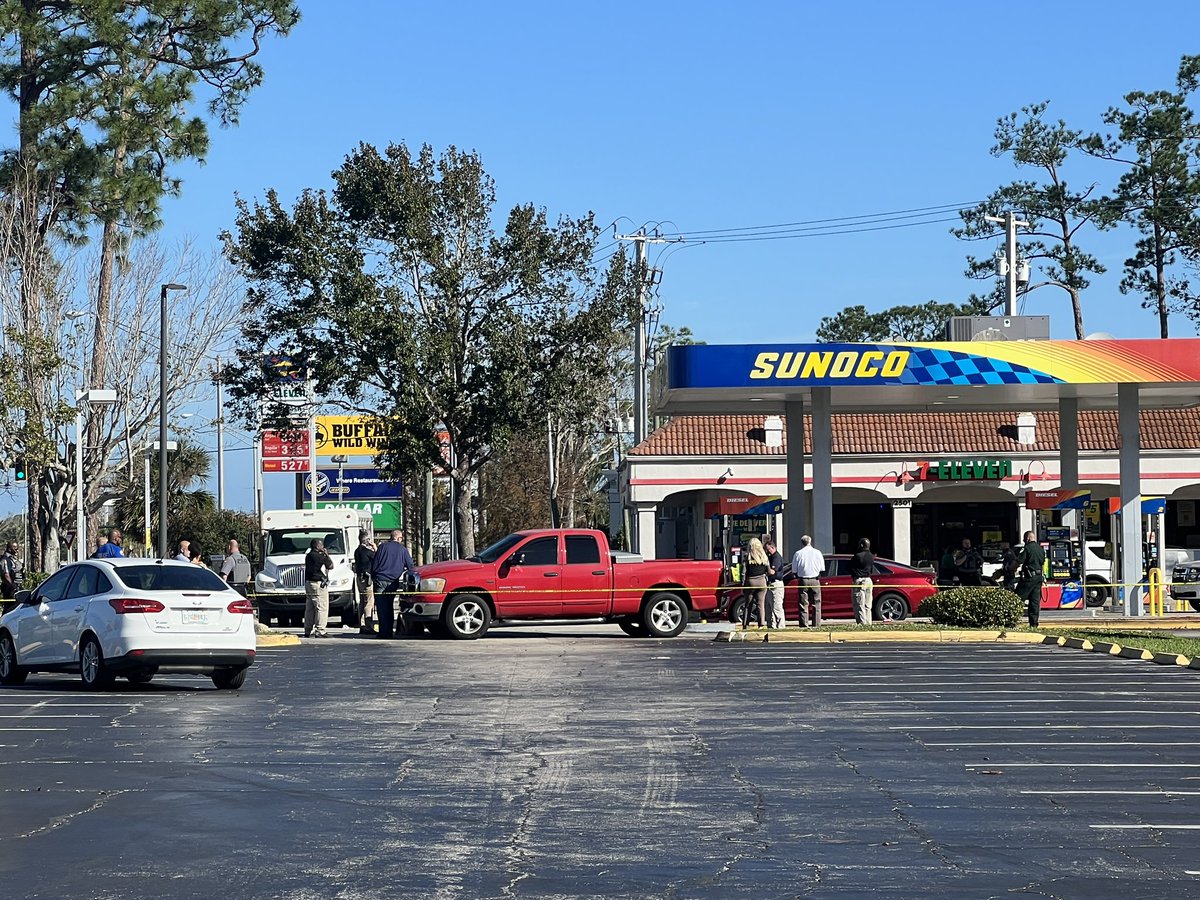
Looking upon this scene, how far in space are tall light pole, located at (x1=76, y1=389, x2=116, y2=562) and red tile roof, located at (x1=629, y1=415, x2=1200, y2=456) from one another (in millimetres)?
22437

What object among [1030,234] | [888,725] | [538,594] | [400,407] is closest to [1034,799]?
[888,725]

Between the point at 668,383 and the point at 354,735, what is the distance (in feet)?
57.6

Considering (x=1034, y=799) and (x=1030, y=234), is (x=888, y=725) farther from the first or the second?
(x=1030, y=234)

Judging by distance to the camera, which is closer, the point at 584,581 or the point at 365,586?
the point at 584,581

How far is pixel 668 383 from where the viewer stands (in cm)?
3177

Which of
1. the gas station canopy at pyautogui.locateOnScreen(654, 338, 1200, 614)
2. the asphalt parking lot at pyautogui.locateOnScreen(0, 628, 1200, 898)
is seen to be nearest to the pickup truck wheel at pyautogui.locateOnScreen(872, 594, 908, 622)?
the gas station canopy at pyautogui.locateOnScreen(654, 338, 1200, 614)

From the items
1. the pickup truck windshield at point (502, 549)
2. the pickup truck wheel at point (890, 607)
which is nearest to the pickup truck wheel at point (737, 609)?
the pickup truck wheel at point (890, 607)

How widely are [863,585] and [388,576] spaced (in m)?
8.74

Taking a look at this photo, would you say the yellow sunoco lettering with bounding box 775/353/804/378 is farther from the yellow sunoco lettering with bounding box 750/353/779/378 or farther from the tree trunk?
the tree trunk

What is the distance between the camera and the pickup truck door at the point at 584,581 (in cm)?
2848

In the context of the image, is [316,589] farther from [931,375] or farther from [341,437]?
[341,437]

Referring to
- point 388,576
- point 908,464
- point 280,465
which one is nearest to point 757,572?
point 388,576

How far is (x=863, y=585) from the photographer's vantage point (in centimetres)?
3089

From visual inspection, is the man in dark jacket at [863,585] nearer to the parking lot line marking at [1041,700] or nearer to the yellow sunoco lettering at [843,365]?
the yellow sunoco lettering at [843,365]
